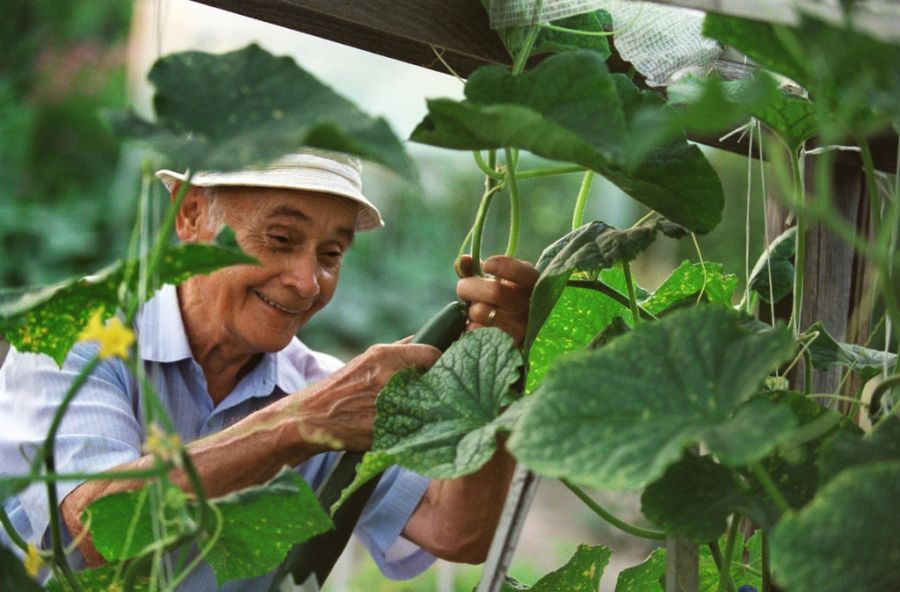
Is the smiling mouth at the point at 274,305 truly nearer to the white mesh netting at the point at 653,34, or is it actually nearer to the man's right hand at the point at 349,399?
the man's right hand at the point at 349,399

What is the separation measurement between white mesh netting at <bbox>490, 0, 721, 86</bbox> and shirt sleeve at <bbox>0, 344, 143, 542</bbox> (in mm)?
610

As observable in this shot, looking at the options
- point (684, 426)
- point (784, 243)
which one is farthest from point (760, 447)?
point (784, 243)

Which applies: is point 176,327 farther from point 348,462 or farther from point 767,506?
point 767,506

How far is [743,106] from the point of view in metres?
0.42

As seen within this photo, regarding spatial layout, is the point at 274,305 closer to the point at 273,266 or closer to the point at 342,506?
the point at 273,266

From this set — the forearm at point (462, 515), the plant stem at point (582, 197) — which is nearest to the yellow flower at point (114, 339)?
the plant stem at point (582, 197)

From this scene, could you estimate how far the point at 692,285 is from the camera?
3.36ft

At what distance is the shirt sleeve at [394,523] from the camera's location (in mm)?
1461

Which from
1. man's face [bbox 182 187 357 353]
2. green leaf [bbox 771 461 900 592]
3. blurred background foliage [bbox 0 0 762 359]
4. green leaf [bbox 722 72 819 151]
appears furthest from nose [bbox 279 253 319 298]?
blurred background foliage [bbox 0 0 762 359]

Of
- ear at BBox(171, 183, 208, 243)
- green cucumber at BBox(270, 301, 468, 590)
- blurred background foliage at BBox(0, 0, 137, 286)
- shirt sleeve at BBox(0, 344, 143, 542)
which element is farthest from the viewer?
blurred background foliage at BBox(0, 0, 137, 286)

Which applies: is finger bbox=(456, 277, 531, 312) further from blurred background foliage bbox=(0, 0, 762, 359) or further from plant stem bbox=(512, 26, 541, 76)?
blurred background foliage bbox=(0, 0, 762, 359)

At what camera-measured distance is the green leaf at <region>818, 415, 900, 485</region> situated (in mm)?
536

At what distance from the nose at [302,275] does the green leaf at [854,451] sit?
0.94 meters

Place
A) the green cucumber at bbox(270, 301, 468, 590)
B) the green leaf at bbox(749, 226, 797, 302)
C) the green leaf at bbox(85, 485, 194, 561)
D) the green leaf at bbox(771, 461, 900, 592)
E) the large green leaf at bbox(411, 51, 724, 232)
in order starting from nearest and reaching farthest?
1. the green leaf at bbox(771, 461, 900, 592)
2. the large green leaf at bbox(411, 51, 724, 232)
3. the green leaf at bbox(85, 485, 194, 561)
4. the green cucumber at bbox(270, 301, 468, 590)
5. the green leaf at bbox(749, 226, 797, 302)
